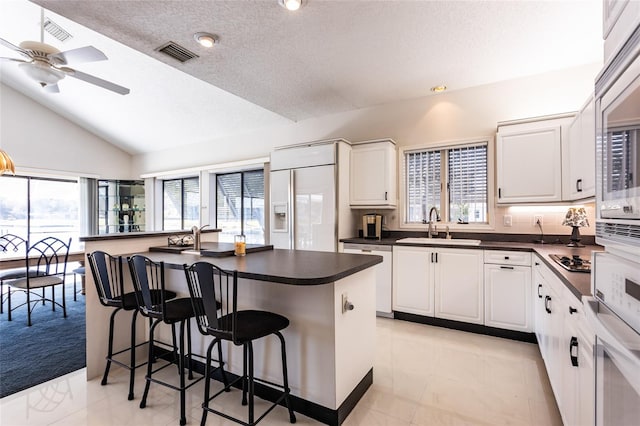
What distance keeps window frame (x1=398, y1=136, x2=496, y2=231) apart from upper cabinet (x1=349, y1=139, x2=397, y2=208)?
14 centimetres

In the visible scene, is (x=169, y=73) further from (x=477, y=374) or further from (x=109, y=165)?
(x=477, y=374)

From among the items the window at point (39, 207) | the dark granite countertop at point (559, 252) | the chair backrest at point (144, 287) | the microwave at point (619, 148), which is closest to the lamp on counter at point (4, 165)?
the window at point (39, 207)

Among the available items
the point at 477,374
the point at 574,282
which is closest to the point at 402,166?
the point at 477,374

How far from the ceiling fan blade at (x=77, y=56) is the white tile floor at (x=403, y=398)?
8.75ft

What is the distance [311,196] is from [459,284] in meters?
2.06

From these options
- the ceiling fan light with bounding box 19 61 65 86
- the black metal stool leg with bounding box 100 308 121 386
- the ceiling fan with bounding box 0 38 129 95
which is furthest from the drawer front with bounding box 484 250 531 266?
the ceiling fan light with bounding box 19 61 65 86

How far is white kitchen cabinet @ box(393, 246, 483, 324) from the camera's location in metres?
3.24

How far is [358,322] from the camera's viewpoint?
2.11 m

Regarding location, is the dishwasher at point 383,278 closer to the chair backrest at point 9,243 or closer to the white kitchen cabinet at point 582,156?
the white kitchen cabinet at point 582,156

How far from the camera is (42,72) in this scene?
286 centimetres

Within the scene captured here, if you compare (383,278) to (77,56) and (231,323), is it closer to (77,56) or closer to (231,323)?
(231,323)

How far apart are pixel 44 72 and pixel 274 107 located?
235cm

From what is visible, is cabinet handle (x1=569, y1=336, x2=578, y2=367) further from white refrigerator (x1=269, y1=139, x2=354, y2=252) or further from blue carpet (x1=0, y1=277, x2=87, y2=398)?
blue carpet (x1=0, y1=277, x2=87, y2=398)

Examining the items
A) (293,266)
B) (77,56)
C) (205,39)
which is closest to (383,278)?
(293,266)
